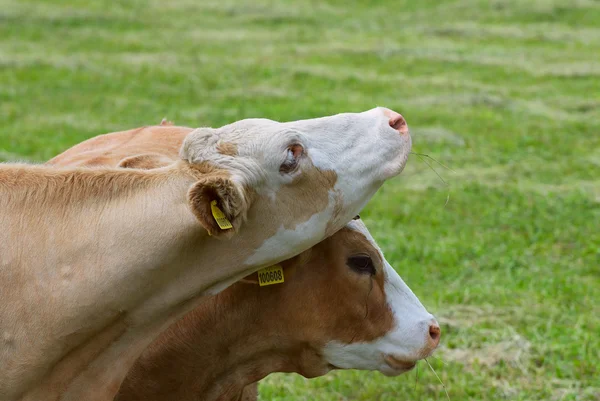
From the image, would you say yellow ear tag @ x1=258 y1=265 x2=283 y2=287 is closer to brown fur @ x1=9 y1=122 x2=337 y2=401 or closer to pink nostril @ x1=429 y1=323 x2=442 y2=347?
brown fur @ x1=9 y1=122 x2=337 y2=401

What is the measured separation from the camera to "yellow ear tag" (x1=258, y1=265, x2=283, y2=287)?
4070 millimetres

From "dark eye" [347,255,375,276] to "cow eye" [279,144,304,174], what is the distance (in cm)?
86

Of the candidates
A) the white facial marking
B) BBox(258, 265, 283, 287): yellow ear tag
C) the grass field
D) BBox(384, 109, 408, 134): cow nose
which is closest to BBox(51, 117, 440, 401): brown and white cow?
BBox(258, 265, 283, 287): yellow ear tag

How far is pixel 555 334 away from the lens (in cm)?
653

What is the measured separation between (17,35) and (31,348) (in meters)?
14.8

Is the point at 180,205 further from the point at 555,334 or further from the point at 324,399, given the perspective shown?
the point at 555,334

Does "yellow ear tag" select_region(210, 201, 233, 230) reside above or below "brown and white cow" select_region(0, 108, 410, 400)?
above

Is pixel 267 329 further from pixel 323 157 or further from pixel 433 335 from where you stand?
pixel 323 157

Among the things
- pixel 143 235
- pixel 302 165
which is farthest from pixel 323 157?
pixel 143 235

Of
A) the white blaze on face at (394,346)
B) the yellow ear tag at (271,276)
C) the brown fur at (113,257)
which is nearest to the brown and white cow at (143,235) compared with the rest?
the brown fur at (113,257)

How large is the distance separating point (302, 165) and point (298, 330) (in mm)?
952

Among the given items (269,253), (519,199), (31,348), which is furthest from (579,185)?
(31,348)

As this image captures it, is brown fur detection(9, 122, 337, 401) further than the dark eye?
No

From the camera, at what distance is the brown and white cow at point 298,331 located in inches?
172
